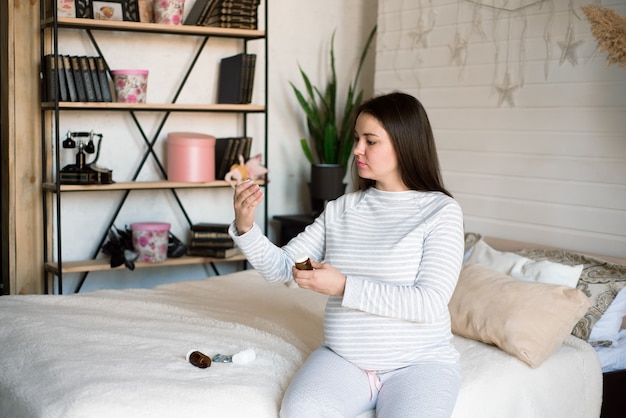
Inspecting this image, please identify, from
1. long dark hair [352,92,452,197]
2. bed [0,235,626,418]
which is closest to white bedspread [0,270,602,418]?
bed [0,235,626,418]

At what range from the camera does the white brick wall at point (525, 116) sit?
3164mm

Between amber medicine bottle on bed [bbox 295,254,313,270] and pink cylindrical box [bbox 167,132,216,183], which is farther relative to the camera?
pink cylindrical box [bbox 167,132,216,183]

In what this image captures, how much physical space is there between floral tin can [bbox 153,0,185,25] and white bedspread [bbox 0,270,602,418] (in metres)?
1.48

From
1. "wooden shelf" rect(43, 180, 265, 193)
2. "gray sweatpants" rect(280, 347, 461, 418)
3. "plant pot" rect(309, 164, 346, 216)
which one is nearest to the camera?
"gray sweatpants" rect(280, 347, 461, 418)

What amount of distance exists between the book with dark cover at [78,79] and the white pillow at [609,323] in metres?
2.47

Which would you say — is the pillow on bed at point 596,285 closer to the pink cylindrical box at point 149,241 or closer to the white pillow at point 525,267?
the white pillow at point 525,267

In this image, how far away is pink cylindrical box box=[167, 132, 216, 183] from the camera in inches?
159

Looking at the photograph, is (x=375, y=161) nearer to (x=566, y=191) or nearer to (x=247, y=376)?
(x=247, y=376)

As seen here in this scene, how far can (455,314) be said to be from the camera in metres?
2.77

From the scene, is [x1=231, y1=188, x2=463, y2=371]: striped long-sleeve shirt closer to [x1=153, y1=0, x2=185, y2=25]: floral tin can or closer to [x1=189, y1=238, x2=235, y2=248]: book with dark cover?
[x1=189, y1=238, x2=235, y2=248]: book with dark cover

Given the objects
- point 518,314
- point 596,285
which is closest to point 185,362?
point 518,314

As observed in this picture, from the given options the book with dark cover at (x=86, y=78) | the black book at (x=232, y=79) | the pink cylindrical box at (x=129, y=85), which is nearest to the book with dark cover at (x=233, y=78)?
the black book at (x=232, y=79)

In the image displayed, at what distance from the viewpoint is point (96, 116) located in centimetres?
410

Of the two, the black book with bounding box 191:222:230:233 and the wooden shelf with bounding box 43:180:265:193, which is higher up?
the wooden shelf with bounding box 43:180:265:193
